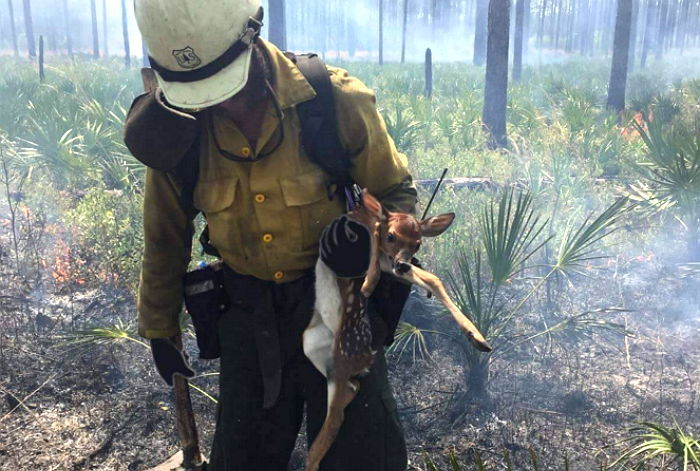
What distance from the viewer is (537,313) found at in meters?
4.51

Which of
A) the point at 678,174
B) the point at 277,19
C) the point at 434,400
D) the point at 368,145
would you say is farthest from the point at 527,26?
the point at 368,145

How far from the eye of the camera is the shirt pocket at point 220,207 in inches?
73.7

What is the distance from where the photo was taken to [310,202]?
1.86 m

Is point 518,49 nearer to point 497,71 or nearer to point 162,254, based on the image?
point 497,71

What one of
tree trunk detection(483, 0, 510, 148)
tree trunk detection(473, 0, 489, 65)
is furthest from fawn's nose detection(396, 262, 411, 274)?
tree trunk detection(473, 0, 489, 65)

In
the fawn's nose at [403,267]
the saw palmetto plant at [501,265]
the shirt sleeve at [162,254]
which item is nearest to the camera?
the fawn's nose at [403,267]

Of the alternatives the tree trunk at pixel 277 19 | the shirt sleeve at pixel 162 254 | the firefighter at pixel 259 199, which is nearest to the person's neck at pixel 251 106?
the firefighter at pixel 259 199

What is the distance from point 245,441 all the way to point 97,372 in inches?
81.7

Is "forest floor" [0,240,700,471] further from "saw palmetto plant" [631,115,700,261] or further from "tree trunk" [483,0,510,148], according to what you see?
"tree trunk" [483,0,510,148]

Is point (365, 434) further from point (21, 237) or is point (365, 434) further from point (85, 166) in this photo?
→ point (85, 166)

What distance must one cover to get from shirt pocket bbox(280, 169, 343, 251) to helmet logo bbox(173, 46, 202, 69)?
0.38 m

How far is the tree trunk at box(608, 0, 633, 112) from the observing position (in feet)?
46.3

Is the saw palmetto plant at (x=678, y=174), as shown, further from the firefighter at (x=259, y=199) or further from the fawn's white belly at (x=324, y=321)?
the fawn's white belly at (x=324, y=321)

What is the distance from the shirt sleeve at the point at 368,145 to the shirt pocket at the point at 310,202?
0.35ft
